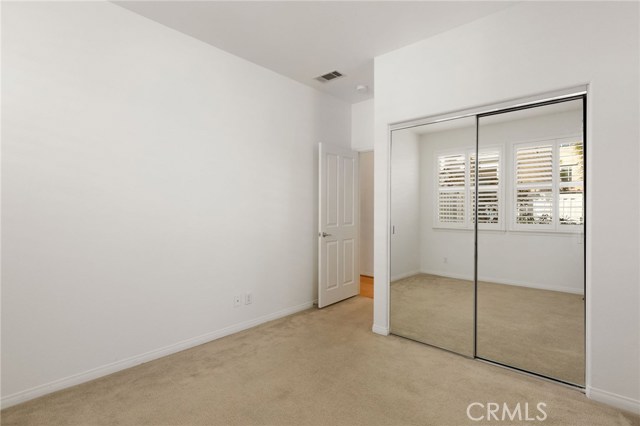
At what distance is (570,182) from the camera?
2.29 meters

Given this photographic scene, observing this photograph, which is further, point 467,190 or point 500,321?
point 467,190

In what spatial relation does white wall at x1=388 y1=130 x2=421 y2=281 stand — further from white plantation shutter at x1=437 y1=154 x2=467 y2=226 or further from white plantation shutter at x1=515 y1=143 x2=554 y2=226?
white plantation shutter at x1=515 y1=143 x2=554 y2=226

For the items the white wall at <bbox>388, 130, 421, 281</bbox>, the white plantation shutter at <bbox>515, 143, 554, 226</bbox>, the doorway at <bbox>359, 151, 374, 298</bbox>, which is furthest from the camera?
the doorway at <bbox>359, 151, 374, 298</bbox>

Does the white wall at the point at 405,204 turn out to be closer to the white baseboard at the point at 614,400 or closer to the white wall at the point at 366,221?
the white baseboard at the point at 614,400

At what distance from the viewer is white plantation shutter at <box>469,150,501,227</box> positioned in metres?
2.62

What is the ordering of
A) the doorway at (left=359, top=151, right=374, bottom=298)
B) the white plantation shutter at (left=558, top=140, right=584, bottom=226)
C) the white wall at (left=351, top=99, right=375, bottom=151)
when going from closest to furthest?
1. the white plantation shutter at (left=558, top=140, right=584, bottom=226)
2. the white wall at (left=351, top=99, right=375, bottom=151)
3. the doorway at (left=359, top=151, right=374, bottom=298)

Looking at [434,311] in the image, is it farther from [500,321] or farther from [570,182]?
[570,182]

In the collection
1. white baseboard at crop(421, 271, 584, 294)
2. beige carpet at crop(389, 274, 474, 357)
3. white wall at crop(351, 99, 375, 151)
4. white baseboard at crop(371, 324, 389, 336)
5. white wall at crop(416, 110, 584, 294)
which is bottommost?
white baseboard at crop(371, 324, 389, 336)

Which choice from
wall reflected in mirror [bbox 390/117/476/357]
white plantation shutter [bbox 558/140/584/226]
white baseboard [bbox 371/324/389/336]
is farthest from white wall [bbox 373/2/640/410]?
white baseboard [bbox 371/324/389/336]

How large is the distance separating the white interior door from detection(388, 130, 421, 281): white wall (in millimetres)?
1057

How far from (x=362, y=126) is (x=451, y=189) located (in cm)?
208

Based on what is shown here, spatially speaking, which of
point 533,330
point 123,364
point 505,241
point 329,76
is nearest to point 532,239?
point 505,241

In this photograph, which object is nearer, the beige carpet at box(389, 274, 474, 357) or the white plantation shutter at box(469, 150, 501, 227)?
the white plantation shutter at box(469, 150, 501, 227)

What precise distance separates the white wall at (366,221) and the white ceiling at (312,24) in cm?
285
